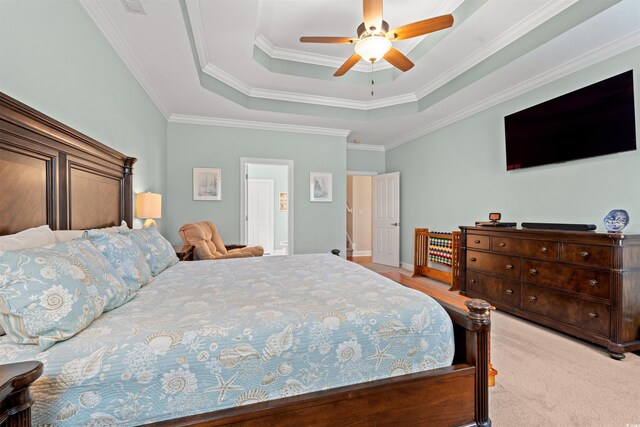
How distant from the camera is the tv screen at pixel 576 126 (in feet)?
8.25

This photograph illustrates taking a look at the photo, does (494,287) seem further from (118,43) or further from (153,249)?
(118,43)

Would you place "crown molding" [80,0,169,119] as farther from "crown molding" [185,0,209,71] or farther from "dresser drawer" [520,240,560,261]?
"dresser drawer" [520,240,560,261]

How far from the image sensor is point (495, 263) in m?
3.25

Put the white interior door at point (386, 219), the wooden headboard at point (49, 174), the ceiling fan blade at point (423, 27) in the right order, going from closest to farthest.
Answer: the wooden headboard at point (49, 174), the ceiling fan blade at point (423, 27), the white interior door at point (386, 219)

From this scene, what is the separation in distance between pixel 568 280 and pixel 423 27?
2469mm

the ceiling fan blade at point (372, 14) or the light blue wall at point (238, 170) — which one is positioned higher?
the ceiling fan blade at point (372, 14)

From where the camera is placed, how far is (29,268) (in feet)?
3.20

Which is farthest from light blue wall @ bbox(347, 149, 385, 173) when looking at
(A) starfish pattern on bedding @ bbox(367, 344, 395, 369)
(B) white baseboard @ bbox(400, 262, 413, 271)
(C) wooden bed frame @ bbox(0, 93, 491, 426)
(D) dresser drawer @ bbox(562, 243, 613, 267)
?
(A) starfish pattern on bedding @ bbox(367, 344, 395, 369)

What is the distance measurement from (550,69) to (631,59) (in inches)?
25.4

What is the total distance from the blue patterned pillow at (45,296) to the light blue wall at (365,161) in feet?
17.9

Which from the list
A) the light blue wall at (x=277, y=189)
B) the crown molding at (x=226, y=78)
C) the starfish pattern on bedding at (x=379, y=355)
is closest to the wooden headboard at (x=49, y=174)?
the crown molding at (x=226, y=78)

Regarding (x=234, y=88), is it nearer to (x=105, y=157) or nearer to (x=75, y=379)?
(x=105, y=157)

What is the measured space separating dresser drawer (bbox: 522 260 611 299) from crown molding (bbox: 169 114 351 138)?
3.46 metres

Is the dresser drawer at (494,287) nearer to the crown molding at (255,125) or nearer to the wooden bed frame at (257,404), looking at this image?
the wooden bed frame at (257,404)
